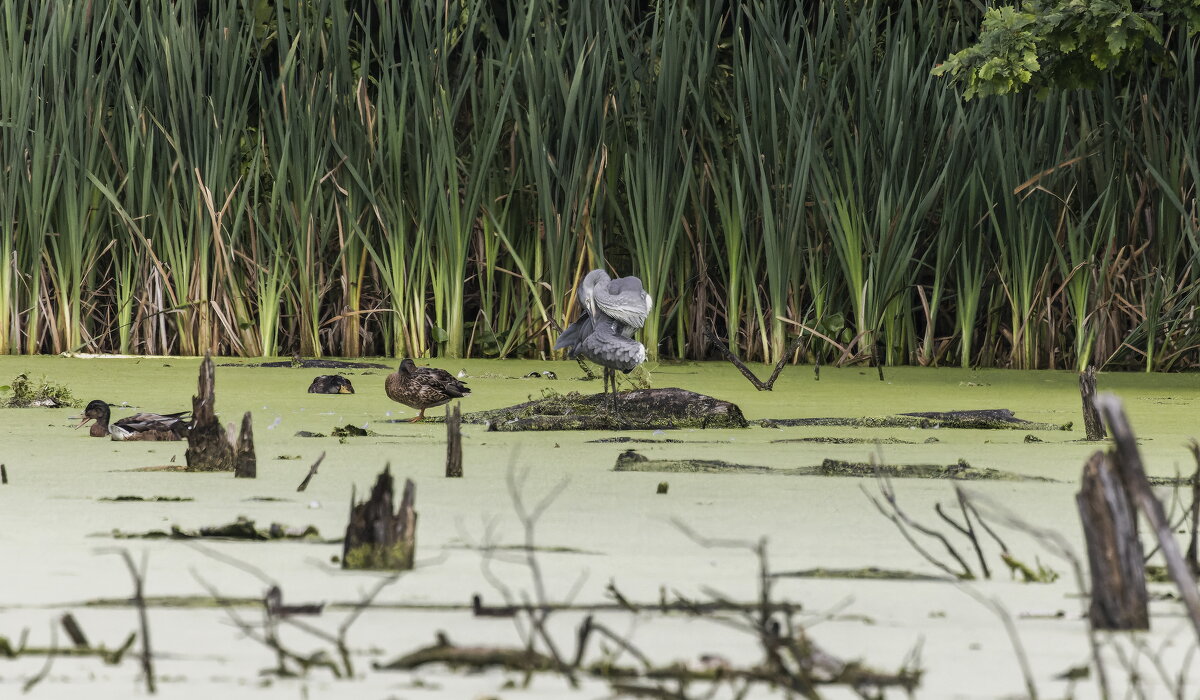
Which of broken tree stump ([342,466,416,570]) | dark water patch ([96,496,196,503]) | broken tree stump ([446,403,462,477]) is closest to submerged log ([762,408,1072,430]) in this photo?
broken tree stump ([446,403,462,477])

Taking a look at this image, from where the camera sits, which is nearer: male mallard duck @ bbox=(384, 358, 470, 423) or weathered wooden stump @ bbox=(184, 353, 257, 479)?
weathered wooden stump @ bbox=(184, 353, 257, 479)

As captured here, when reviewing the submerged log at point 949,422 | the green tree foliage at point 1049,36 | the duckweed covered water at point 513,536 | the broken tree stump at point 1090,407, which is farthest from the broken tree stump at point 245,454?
the green tree foliage at point 1049,36

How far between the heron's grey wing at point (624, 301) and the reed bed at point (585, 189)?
207 cm

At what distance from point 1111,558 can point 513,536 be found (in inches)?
45.2

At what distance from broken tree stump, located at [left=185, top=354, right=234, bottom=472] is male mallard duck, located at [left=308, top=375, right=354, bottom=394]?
2513 mm

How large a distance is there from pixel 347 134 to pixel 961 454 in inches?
175

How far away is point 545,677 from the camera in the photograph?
197cm

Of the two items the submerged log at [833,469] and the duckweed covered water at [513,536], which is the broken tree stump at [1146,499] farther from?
the submerged log at [833,469]

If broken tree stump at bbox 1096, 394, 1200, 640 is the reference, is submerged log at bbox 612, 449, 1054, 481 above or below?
below

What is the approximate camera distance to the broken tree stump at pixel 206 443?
4.14 m

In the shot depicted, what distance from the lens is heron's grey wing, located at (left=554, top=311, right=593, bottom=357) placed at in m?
6.04

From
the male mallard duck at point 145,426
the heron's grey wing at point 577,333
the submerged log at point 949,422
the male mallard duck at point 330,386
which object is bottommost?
the male mallard duck at point 330,386

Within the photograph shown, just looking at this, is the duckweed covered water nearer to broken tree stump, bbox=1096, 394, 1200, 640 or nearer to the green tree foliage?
broken tree stump, bbox=1096, 394, 1200, 640

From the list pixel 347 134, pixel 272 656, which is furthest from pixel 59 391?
pixel 272 656
